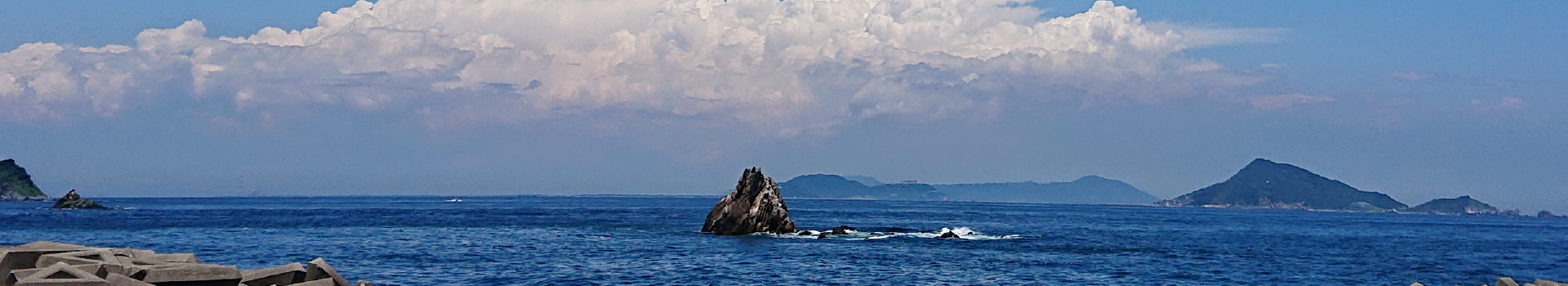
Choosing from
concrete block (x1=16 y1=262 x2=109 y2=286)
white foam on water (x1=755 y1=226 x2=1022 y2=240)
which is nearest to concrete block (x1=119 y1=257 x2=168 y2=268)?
concrete block (x1=16 y1=262 x2=109 y2=286)

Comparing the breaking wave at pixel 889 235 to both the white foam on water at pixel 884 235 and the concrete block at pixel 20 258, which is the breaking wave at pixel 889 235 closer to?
the white foam on water at pixel 884 235

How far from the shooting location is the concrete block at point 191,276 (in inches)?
1009

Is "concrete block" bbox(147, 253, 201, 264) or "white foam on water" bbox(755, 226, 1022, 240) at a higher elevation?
"white foam on water" bbox(755, 226, 1022, 240)

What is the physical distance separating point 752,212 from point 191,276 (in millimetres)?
57850

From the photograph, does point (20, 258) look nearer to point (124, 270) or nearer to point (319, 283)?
point (124, 270)

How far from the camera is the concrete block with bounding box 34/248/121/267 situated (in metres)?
27.1

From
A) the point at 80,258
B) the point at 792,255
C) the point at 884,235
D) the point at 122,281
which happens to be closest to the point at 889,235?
the point at 884,235

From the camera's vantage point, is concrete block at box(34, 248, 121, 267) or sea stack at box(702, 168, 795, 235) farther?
sea stack at box(702, 168, 795, 235)

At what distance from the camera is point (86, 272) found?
24062 mm

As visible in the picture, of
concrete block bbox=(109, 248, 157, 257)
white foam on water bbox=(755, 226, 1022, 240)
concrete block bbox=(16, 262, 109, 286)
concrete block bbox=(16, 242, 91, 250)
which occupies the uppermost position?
white foam on water bbox=(755, 226, 1022, 240)

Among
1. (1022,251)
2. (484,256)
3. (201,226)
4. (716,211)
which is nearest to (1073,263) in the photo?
(1022,251)

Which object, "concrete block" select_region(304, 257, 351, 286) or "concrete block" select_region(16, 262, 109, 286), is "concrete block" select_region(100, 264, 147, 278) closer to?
"concrete block" select_region(16, 262, 109, 286)

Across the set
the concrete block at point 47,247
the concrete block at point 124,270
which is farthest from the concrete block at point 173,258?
the concrete block at point 124,270

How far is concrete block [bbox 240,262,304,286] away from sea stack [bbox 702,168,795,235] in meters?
54.4
